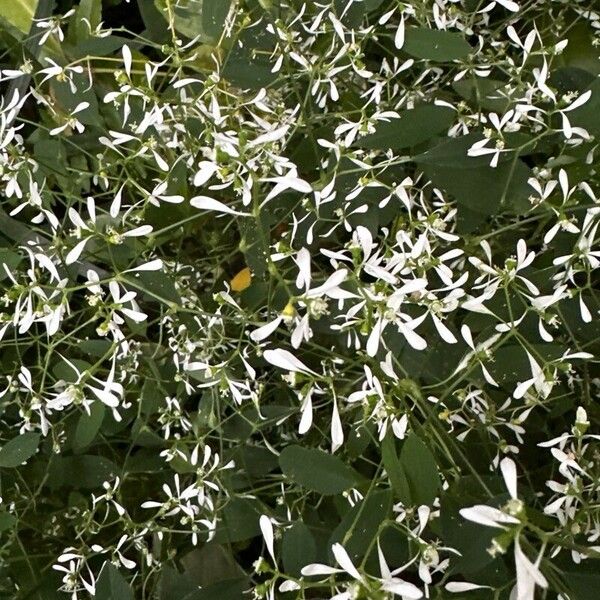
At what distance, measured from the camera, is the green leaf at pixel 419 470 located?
509mm

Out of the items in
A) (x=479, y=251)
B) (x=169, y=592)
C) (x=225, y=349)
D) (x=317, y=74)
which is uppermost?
(x=317, y=74)

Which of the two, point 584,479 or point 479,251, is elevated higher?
point 479,251

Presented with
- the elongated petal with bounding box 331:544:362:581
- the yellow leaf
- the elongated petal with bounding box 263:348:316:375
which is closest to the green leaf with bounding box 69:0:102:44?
the yellow leaf

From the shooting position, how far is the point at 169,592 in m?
0.67

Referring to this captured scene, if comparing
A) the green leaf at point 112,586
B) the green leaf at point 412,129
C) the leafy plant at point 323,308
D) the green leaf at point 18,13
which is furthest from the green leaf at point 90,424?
the green leaf at point 18,13

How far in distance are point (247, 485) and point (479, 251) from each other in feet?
1.04

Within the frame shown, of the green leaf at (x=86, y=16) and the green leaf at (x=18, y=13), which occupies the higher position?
the green leaf at (x=86, y=16)

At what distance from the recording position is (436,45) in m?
0.64

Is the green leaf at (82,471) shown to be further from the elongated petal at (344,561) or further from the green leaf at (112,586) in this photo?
the elongated petal at (344,561)

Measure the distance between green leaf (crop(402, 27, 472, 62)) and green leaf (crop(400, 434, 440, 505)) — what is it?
0.31 m

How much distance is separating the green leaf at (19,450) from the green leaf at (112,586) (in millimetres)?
142

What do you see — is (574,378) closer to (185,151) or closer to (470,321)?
(470,321)

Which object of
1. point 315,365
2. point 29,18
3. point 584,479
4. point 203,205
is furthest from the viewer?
point 29,18

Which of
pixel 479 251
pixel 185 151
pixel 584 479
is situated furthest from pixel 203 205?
pixel 584 479
